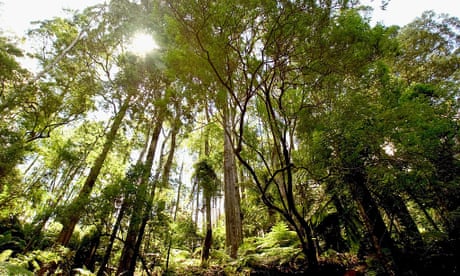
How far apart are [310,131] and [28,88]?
7899 mm

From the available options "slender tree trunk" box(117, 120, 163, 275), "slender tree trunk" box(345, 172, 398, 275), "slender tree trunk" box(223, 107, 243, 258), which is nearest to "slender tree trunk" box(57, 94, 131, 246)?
"slender tree trunk" box(117, 120, 163, 275)

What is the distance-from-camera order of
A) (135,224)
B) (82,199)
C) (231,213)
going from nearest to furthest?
(82,199) → (135,224) → (231,213)

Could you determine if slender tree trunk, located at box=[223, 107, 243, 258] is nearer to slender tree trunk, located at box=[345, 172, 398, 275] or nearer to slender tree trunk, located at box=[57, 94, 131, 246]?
slender tree trunk, located at box=[345, 172, 398, 275]

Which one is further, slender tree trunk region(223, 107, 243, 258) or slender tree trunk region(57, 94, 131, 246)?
slender tree trunk region(223, 107, 243, 258)

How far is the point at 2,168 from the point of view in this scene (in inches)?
214

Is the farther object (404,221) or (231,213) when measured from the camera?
(231,213)

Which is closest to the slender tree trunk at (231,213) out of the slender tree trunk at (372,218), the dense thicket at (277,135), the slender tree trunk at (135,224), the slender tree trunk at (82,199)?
the dense thicket at (277,135)

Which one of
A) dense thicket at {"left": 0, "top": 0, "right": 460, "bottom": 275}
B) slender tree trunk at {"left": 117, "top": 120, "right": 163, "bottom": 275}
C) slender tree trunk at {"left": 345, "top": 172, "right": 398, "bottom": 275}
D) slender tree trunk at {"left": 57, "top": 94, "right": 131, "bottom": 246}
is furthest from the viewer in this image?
slender tree trunk at {"left": 117, "top": 120, "right": 163, "bottom": 275}

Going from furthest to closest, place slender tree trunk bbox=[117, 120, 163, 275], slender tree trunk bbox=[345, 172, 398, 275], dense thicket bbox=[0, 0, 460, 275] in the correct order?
slender tree trunk bbox=[117, 120, 163, 275], slender tree trunk bbox=[345, 172, 398, 275], dense thicket bbox=[0, 0, 460, 275]

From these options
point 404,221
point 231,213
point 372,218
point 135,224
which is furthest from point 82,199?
point 404,221

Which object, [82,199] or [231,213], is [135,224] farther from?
[231,213]

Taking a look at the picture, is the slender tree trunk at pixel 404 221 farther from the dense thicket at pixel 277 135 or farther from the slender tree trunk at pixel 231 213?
the slender tree trunk at pixel 231 213

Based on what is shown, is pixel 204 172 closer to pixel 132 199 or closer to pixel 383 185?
pixel 132 199

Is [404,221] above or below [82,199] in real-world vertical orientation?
below
